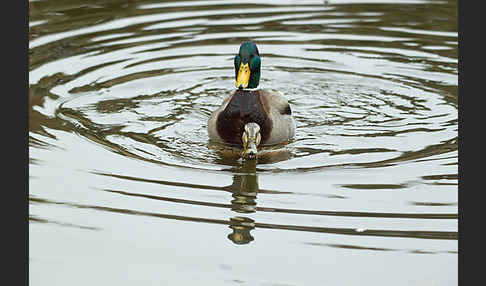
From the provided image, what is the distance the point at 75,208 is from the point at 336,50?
5.77 meters

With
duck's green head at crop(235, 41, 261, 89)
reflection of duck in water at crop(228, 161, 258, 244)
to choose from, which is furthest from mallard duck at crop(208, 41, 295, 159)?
reflection of duck in water at crop(228, 161, 258, 244)

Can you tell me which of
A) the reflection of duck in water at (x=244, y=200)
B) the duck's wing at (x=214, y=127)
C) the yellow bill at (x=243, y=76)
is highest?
the yellow bill at (x=243, y=76)

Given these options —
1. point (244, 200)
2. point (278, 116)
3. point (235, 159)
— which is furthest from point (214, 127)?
point (244, 200)

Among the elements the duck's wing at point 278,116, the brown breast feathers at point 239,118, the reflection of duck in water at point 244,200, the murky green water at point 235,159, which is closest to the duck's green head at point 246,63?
the brown breast feathers at point 239,118

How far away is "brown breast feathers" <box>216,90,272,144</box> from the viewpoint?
8.47 m

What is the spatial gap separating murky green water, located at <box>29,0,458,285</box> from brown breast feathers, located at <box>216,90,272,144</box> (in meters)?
0.24

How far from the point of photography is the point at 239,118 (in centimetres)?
848

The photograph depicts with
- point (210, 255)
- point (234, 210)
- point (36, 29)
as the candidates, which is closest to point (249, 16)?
point (36, 29)

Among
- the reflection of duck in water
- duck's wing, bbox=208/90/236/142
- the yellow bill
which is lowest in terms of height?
the reflection of duck in water

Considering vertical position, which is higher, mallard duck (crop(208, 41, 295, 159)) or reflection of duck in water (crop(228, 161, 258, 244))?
mallard duck (crop(208, 41, 295, 159))

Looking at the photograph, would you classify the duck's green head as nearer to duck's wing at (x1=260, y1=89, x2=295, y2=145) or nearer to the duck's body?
the duck's body

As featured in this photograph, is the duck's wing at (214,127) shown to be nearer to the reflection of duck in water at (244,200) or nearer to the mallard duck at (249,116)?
the mallard duck at (249,116)

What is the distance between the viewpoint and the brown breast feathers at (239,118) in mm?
8469

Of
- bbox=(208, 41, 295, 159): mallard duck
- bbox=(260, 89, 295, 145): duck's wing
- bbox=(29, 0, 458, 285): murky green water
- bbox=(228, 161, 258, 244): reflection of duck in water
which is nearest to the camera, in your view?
bbox=(29, 0, 458, 285): murky green water
